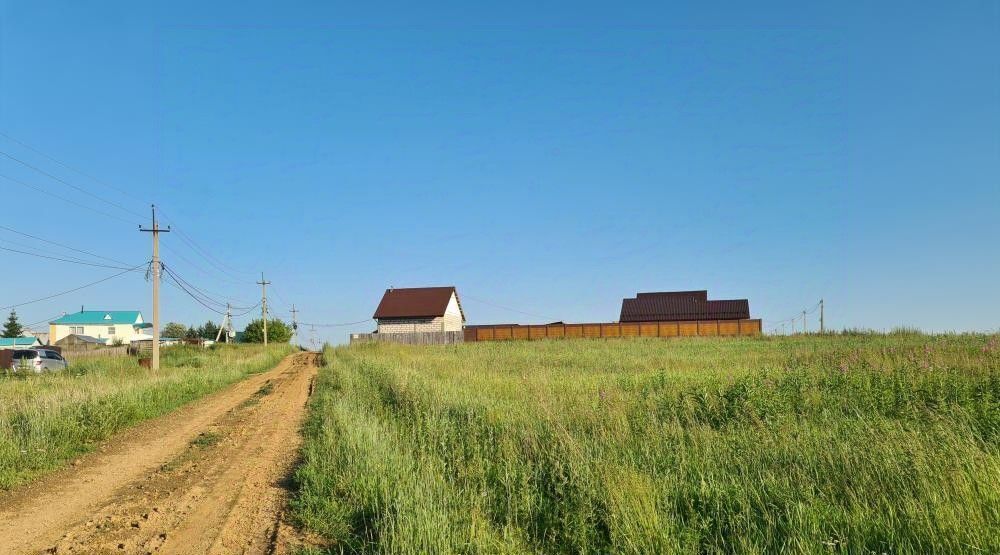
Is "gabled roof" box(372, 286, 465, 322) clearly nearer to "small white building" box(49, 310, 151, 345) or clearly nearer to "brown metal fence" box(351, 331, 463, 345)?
"brown metal fence" box(351, 331, 463, 345)

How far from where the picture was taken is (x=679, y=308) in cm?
6744

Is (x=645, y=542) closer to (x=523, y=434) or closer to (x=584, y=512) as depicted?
(x=584, y=512)

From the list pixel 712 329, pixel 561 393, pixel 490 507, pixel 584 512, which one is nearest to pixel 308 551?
pixel 490 507

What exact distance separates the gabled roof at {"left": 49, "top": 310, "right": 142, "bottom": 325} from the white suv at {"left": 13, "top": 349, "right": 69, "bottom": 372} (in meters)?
85.0

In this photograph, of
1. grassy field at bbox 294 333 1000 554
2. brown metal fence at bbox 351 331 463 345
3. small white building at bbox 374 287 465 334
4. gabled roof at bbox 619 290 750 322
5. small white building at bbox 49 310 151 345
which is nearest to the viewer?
grassy field at bbox 294 333 1000 554

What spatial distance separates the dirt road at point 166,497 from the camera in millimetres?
5566

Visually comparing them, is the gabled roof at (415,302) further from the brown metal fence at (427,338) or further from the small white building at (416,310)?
the brown metal fence at (427,338)

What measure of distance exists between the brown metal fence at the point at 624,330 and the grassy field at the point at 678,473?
1596 inches

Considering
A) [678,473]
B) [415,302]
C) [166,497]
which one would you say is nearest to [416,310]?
[415,302]

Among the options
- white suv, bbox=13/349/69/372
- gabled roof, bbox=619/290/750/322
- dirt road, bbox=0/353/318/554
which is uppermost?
gabled roof, bbox=619/290/750/322

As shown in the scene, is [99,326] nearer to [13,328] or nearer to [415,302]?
[13,328]

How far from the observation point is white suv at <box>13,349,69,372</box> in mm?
28547

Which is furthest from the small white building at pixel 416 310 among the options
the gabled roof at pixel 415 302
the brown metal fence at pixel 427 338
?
the brown metal fence at pixel 427 338

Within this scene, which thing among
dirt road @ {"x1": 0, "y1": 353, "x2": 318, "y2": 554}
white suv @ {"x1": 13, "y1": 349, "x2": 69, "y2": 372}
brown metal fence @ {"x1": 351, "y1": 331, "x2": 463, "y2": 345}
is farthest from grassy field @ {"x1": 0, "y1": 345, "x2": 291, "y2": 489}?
brown metal fence @ {"x1": 351, "y1": 331, "x2": 463, "y2": 345}
